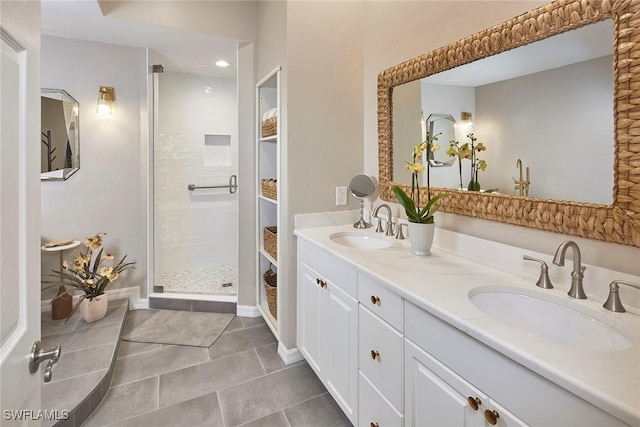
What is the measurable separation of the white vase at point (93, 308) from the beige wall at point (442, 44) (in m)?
2.31

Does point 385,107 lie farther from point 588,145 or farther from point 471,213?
point 588,145

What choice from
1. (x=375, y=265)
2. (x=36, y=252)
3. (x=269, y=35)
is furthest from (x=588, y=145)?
Answer: (x=269, y=35)

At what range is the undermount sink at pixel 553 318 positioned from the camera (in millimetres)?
907

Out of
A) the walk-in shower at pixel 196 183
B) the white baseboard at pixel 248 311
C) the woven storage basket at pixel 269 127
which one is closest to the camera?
the woven storage basket at pixel 269 127

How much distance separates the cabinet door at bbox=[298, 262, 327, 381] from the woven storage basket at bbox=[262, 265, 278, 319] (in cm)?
40

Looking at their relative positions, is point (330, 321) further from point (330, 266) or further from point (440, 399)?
point (440, 399)

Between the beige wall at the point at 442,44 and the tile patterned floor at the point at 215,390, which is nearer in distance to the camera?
the beige wall at the point at 442,44

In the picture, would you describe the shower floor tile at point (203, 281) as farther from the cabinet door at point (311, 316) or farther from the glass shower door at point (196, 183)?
the cabinet door at point (311, 316)

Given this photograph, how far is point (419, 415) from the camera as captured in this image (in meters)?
1.08

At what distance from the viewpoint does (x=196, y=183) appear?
12.3ft

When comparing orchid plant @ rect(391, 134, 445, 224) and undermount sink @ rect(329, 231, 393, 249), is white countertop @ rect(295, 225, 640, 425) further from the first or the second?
undermount sink @ rect(329, 231, 393, 249)

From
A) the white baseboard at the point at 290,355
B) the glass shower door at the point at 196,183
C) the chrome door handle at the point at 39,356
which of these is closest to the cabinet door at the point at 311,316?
the white baseboard at the point at 290,355

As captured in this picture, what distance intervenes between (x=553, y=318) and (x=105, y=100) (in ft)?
11.0

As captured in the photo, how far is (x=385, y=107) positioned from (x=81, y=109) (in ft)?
8.32
